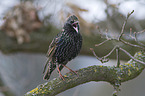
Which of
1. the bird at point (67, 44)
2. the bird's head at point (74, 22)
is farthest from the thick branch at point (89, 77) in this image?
the bird's head at point (74, 22)

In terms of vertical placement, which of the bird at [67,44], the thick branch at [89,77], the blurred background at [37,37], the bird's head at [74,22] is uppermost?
the blurred background at [37,37]

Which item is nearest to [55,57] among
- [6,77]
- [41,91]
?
[41,91]

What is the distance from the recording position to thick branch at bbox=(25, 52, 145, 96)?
2287 millimetres

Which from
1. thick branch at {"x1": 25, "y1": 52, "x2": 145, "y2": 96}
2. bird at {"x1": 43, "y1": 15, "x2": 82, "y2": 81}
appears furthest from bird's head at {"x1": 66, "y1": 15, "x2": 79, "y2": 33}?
thick branch at {"x1": 25, "y1": 52, "x2": 145, "y2": 96}

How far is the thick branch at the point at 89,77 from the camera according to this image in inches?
90.0

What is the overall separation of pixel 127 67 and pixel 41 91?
114cm

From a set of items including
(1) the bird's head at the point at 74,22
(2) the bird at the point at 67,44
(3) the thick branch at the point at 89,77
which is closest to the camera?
(3) the thick branch at the point at 89,77

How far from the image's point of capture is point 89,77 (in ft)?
8.09

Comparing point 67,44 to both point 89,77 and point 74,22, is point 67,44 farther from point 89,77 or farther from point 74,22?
point 89,77

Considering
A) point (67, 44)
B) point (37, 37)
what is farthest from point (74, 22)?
point (37, 37)

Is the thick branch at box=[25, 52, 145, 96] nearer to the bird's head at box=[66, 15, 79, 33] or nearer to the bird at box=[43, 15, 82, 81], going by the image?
the bird at box=[43, 15, 82, 81]

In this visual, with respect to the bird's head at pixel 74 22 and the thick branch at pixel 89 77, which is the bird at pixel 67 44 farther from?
the thick branch at pixel 89 77

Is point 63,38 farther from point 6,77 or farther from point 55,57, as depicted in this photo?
point 6,77

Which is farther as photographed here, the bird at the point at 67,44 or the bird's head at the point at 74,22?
the bird at the point at 67,44
